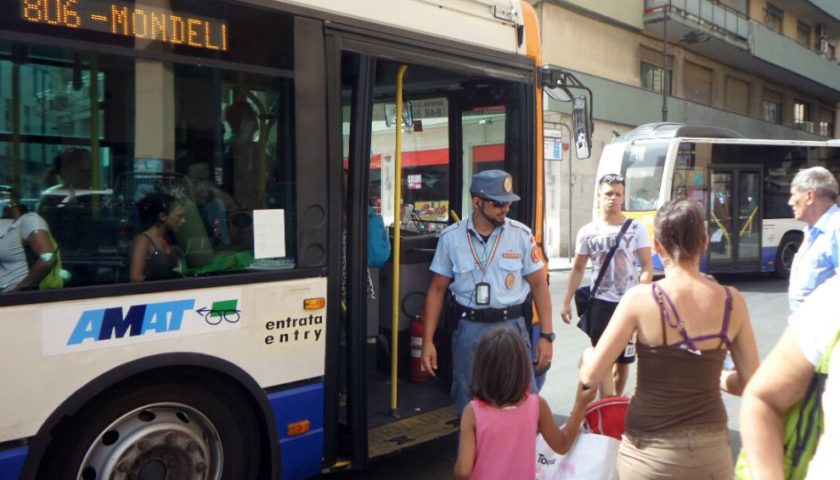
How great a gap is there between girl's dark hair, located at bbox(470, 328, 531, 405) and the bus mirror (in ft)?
10.0

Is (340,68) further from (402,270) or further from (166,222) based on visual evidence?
(402,270)

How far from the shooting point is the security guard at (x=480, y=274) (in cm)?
384

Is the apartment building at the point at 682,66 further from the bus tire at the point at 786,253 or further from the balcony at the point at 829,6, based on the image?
the bus tire at the point at 786,253

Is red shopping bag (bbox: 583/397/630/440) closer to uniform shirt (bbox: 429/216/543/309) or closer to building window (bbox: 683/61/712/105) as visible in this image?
uniform shirt (bbox: 429/216/543/309)

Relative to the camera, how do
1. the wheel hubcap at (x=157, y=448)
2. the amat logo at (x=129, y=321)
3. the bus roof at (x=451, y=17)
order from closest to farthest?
1. the amat logo at (x=129, y=321)
2. the wheel hubcap at (x=157, y=448)
3. the bus roof at (x=451, y=17)

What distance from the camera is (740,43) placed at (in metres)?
27.0

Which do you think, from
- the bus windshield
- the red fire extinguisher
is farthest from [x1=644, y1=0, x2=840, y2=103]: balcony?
the red fire extinguisher

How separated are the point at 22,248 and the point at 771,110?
3597 centimetres

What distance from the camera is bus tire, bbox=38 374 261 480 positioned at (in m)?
2.87

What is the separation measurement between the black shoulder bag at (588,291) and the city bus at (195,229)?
4.44ft

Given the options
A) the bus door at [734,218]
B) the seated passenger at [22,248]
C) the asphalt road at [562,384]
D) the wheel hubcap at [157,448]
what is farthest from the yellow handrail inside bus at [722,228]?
the seated passenger at [22,248]

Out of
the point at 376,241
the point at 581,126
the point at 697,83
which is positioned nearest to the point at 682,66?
the point at 697,83

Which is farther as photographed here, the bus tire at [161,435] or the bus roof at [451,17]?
the bus roof at [451,17]

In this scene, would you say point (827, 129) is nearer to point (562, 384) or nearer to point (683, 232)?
point (562, 384)
